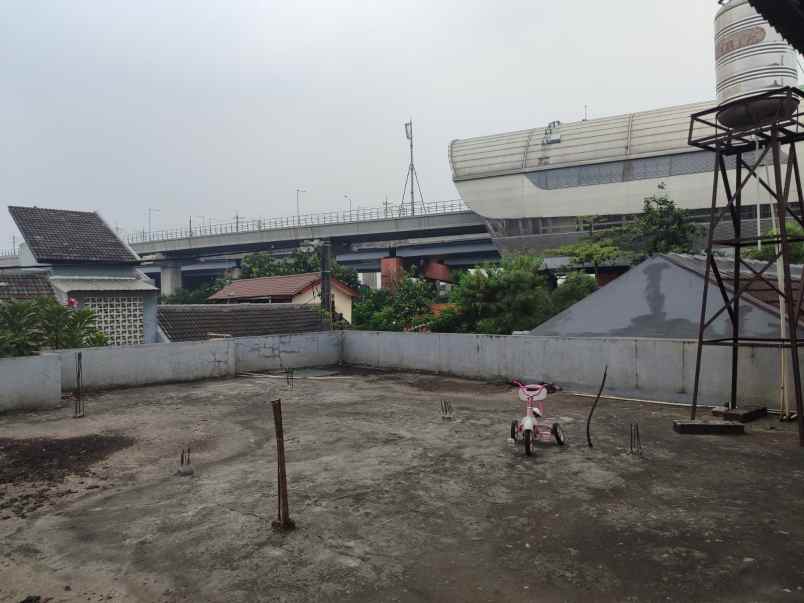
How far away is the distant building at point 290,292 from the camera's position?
3688cm

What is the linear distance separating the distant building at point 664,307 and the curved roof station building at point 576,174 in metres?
31.3

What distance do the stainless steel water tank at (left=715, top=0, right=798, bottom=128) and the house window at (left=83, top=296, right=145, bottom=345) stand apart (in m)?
23.2

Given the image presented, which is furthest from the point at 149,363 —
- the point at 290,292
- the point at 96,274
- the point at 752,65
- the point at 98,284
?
the point at 752,65

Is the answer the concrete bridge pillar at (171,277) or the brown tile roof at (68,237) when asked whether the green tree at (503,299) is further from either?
the concrete bridge pillar at (171,277)

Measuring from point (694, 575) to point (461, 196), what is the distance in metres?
51.9

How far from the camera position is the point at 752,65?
11383 mm

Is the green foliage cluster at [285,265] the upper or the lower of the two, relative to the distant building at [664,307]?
upper

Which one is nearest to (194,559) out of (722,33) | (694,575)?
(694,575)

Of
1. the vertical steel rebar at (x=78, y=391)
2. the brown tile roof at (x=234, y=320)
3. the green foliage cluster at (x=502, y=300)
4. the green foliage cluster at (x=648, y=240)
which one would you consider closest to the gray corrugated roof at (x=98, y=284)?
the brown tile roof at (x=234, y=320)

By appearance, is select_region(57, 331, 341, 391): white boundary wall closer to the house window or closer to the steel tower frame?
the house window

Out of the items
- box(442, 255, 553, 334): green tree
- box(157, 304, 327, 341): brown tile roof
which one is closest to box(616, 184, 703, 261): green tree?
box(442, 255, 553, 334): green tree

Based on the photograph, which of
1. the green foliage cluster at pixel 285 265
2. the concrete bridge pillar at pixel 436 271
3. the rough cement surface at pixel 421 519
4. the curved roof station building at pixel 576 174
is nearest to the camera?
the rough cement surface at pixel 421 519

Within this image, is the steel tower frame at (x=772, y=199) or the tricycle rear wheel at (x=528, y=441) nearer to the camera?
the tricycle rear wheel at (x=528, y=441)

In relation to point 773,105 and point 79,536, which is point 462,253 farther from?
point 79,536
